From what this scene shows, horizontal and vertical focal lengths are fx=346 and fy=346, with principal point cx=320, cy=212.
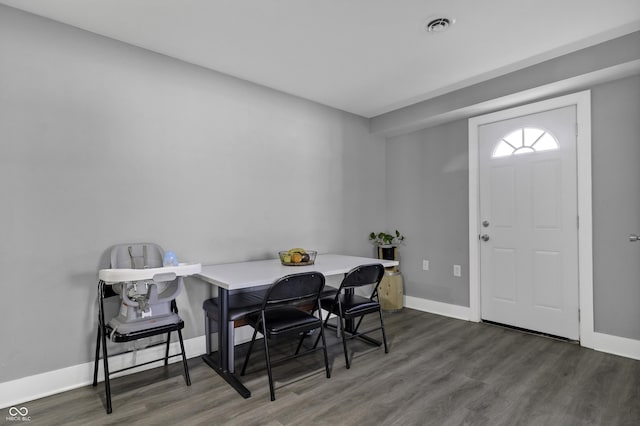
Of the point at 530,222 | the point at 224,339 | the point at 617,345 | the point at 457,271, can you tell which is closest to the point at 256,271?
the point at 224,339

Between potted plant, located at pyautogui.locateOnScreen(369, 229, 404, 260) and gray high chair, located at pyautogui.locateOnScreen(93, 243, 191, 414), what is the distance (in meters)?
2.53

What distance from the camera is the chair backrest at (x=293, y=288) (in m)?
2.18

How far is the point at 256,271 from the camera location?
2.61 metres

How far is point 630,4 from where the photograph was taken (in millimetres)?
2156

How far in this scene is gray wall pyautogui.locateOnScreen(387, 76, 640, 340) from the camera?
274 centimetres

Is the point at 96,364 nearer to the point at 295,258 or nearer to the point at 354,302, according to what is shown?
the point at 295,258

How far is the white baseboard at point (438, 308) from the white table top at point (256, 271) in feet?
4.27

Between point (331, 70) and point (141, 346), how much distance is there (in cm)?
272

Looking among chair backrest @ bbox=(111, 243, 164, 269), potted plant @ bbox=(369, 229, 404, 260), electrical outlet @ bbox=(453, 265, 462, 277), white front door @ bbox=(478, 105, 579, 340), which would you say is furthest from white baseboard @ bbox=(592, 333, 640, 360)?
chair backrest @ bbox=(111, 243, 164, 269)

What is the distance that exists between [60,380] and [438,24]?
3425 mm

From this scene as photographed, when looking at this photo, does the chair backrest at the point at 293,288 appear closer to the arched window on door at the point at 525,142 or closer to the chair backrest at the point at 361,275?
the chair backrest at the point at 361,275

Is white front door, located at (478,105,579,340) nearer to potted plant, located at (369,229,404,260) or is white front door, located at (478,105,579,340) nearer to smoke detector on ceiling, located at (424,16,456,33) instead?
potted plant, located at (369,229,404,260)

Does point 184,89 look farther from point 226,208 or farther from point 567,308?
point 567,308

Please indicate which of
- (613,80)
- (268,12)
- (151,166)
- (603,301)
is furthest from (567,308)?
(151,166)
